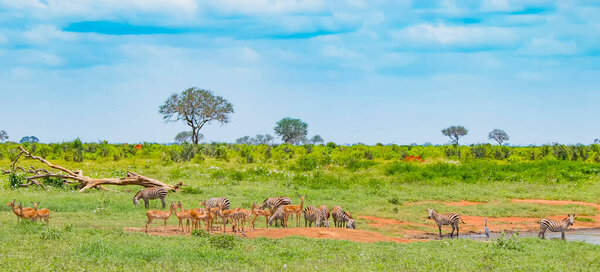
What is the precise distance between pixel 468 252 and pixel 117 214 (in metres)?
12.3

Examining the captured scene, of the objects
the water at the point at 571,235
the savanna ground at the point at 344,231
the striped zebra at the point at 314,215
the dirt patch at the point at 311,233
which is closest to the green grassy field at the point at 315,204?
the savanna ground at the point at 344,231

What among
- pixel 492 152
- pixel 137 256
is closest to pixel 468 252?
pixel 137 256

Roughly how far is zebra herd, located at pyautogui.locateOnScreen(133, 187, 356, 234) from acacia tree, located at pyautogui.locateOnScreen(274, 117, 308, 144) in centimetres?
7633

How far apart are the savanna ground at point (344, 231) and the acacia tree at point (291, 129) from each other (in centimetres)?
5843

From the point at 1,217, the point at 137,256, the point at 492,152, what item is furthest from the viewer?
the point at 492,152

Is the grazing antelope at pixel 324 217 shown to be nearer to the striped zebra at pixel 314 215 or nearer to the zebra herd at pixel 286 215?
the zebra herd at pixel 286 215

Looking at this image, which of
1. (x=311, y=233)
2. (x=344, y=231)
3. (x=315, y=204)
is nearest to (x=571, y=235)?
(x=344, y=231)

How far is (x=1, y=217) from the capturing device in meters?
16.7

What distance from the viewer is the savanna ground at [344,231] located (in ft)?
36.2

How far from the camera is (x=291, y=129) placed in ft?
318

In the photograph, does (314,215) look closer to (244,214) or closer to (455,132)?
(244,214)

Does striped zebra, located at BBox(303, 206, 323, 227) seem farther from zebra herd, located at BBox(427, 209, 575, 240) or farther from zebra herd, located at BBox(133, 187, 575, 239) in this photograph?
zebra herd, located at BBox(427, 209, 575, 240)

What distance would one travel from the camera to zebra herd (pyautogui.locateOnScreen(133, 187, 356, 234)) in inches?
580

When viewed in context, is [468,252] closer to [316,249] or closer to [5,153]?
[316,249]
